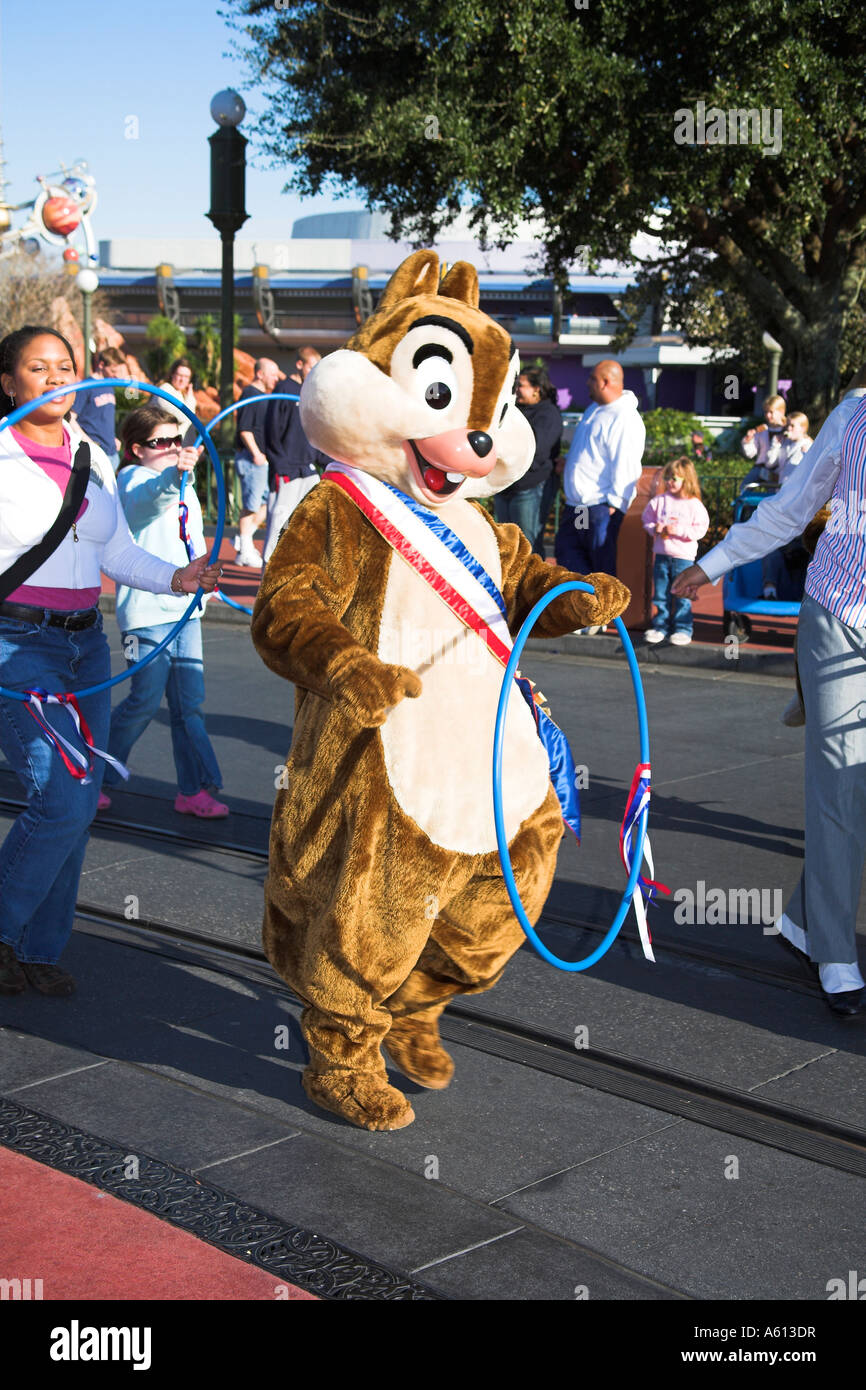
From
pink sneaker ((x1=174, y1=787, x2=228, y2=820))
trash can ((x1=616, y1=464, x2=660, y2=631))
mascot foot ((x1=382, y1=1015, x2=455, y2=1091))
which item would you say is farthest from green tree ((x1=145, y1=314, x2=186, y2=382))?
mascot foot ((x1=382, y1=1015, x2=455, y2=1091))

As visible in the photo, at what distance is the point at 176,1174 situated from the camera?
3.47 meters

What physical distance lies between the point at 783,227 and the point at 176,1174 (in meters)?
14.9

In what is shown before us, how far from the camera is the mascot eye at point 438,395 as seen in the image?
3.66m

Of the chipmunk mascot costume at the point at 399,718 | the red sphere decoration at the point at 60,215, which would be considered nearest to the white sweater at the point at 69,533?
the chipmunk mascot costume at the point at 399,718

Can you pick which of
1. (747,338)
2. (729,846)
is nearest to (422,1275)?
(729,846)

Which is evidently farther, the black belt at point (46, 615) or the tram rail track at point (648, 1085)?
the black belt at point (46, 615)

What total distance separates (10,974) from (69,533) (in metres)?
1.38

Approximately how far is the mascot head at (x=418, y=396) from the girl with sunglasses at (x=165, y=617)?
110 inches

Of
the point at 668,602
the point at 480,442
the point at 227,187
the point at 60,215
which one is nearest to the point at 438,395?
the point at 480,442

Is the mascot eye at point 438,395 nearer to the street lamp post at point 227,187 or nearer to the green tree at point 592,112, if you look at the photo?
the green tree at point 592,112

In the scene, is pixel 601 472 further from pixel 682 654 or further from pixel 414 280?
pixel 414 280

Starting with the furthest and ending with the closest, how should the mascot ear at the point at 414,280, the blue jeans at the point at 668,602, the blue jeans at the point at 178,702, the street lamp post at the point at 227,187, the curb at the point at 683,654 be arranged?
the street lamp post at the point at 227,187
the blue jeans at the point at 668,602
the curb at the point at 683,654
the blue jeans at the point at 178,702
the mascot ear at the point at 414,280

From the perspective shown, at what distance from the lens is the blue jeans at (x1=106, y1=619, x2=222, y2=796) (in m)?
6.45

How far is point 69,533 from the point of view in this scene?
4473mm
